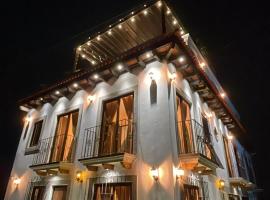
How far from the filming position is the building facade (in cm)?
602

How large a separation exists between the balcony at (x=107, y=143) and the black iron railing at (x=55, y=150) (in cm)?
155

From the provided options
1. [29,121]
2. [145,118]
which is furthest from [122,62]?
[29,121]

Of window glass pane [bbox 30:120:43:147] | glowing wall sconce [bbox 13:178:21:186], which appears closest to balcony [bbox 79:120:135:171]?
window glass pane [bbox 30:120:43:147]

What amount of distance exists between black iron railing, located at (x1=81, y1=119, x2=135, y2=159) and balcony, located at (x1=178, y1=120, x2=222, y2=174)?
1.82 meters

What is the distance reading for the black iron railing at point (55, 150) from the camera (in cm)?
890

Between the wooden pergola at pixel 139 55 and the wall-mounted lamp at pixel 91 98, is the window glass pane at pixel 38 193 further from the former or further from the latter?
the wooden pergola at pixel 139 55

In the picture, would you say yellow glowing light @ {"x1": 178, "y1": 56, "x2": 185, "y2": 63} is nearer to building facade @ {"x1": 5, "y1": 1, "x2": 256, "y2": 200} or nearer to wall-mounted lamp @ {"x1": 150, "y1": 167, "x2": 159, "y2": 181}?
building facade @ {"x1": 5, "y1": 1, "x2": 256, "y2": 200}

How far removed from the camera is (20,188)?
9.07 metres

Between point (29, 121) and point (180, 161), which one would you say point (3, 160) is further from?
point (180, 161)

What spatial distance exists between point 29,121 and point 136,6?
866 cm

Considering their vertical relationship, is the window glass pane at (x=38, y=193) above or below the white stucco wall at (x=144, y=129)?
below

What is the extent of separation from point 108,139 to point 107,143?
15cm

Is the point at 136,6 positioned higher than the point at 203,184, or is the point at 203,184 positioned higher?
the point at 136,6

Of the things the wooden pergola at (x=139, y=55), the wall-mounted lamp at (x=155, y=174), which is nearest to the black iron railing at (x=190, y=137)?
the wall-mounted lamp at (x=155, y=174)
